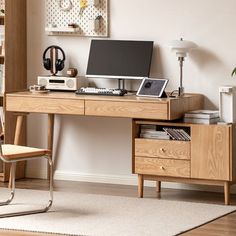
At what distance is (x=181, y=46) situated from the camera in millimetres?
6230

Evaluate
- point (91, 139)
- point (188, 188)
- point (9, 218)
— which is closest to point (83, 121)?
point (91, 139)

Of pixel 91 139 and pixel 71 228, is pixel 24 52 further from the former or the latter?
pixel 71 228

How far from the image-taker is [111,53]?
21.6 feet

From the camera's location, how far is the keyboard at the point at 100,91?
20.5ft

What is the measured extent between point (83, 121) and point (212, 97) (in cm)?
111

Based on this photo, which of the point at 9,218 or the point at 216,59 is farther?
the point at 216,59

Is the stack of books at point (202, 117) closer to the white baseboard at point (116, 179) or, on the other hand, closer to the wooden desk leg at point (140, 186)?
the wooden desk leg at point (140, 186)

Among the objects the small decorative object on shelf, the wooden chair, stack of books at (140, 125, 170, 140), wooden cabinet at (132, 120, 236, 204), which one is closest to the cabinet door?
wooden cabinet at (132, 120, 236, 204)

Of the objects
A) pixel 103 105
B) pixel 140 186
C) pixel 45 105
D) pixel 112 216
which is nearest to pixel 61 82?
pixel 45 105

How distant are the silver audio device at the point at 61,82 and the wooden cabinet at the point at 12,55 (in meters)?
0.26

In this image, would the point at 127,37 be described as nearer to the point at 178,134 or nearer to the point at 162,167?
the point at 178,134

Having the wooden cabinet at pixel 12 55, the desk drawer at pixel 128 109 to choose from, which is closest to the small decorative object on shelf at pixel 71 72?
the wooden cabinet at pixel 12 55

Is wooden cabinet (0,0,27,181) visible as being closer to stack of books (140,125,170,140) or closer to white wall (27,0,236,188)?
white wall (27,0,236,188)

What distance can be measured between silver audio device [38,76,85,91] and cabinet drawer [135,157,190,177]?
856 millimetres
